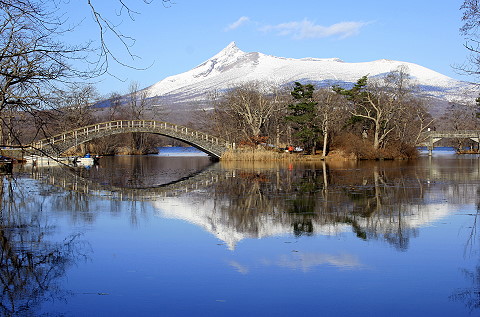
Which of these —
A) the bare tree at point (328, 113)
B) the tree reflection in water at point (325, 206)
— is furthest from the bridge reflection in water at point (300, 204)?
the bare tree at point (328, 113)

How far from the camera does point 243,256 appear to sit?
10.2 metres

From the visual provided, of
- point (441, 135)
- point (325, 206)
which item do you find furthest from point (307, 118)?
point (325, 206)

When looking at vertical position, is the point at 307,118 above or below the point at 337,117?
below

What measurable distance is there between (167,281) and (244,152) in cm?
4348

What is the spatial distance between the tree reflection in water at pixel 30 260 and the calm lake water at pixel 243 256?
2 centimetres

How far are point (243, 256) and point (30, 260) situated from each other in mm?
3737

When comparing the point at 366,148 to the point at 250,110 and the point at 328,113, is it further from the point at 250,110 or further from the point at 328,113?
the point at 250,110

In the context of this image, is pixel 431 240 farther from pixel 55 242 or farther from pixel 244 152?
pixel 244 152

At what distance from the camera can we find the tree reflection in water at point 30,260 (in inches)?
309

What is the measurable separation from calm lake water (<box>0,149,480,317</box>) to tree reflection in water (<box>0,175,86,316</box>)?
0.07 ft

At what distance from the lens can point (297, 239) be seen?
11.7m

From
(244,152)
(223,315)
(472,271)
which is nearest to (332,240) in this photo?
(472,271)

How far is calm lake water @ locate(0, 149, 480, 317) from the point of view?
7527mm

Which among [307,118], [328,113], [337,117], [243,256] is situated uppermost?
[328,113]
